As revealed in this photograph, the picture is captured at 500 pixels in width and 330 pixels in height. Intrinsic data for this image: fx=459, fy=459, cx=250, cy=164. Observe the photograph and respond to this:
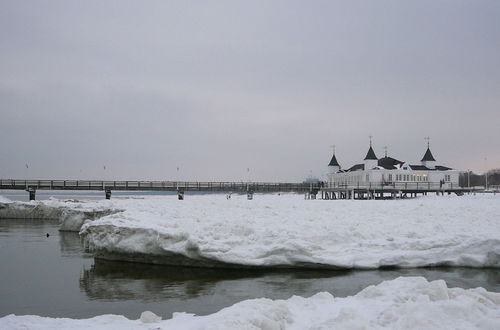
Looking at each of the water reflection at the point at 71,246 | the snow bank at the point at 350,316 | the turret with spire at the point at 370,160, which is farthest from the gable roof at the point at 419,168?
the snow bank at the point at 350,316

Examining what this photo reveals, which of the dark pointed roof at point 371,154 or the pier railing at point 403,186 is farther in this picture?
the dark pointed roof at point 371,154

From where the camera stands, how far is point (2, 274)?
16.6 metres

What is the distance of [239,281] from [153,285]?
275 centimetres

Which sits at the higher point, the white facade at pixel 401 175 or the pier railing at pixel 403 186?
the white facade at pixel 401 175

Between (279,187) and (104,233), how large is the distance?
5935cm

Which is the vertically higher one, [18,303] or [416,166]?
[416,166]

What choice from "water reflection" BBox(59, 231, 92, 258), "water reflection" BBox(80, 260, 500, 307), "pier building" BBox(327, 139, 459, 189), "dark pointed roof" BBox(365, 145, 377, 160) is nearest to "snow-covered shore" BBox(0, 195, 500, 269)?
"water reflection" BBox(80, 260, 500, 307)

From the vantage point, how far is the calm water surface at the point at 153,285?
1197 centimetres

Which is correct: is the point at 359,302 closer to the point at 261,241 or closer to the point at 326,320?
the point at 326,320

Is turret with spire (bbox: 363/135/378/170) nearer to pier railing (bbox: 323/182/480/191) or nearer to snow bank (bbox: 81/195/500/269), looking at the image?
pier railing (bbox: 323/182/480/191)

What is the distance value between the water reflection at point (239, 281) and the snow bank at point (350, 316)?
370cm

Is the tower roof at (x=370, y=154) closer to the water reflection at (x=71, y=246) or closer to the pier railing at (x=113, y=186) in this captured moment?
the pier railing at (x=113, y=186)

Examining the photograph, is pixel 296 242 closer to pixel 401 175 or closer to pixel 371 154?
pixel 401 175

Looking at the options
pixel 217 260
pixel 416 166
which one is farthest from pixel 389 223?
pixel 416 166
